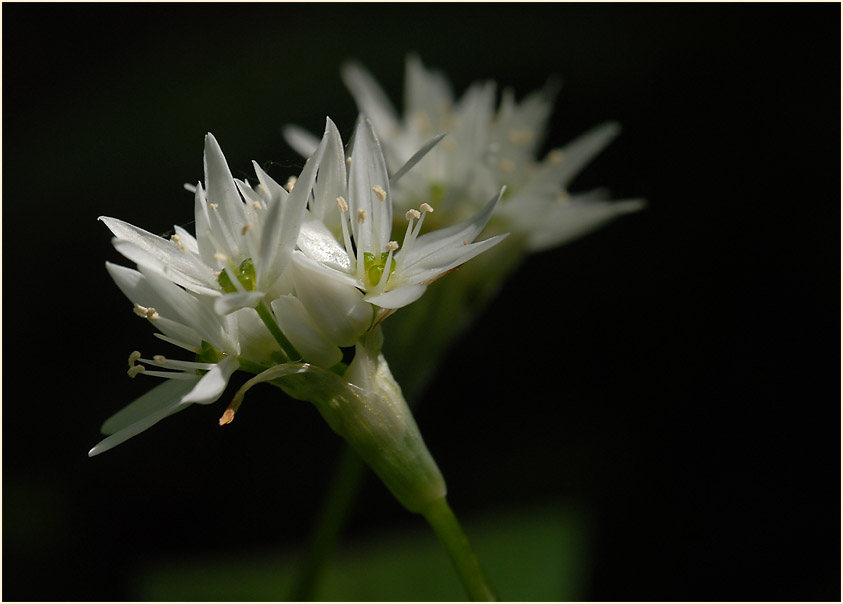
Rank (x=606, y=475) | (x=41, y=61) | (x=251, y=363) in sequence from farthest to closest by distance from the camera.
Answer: (x=41, y=61) → (x=606, y=475) → (x=251, y=363)

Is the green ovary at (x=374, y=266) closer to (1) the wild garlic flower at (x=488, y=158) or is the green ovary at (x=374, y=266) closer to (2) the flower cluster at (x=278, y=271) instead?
(2) the flower cluster at (x=278, y=271)

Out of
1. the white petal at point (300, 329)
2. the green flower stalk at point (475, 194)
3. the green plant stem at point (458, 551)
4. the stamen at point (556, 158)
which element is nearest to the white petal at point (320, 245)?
the white petal at point (300, 329)

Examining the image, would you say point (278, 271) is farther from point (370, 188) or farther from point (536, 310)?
point (536, 310)

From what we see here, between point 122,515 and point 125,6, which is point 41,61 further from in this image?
point 122,515

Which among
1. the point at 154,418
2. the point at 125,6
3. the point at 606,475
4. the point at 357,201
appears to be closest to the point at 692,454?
the point at 606,475

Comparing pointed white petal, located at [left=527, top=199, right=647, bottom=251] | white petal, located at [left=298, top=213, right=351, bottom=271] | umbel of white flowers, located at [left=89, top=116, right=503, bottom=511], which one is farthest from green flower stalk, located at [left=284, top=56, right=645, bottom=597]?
white petal, located at [left=298, top=213, right=351, bottom=271]

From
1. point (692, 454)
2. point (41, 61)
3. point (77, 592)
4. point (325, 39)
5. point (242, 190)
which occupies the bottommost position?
point (692, 454)

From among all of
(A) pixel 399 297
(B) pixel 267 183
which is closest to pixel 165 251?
(B) pixel 267 183
